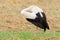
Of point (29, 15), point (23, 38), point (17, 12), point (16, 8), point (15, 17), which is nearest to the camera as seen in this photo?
point (23, 38)

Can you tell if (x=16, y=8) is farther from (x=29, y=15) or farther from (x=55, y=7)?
(x=29, y=15)

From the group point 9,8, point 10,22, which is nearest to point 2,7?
point 9,8

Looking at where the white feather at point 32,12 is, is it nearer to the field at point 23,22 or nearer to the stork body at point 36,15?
the stork body at point 36,15

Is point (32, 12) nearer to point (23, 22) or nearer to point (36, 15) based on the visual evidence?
point (36, 15)

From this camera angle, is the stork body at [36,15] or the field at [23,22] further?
the stork body at [36,15]

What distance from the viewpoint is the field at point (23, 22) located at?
908 centimetres

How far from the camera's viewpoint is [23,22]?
1262cm

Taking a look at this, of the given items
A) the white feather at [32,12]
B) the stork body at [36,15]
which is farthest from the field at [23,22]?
the white feather at [32,12]

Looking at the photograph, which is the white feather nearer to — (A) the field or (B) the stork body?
(B) the stork body

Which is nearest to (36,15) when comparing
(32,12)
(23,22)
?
(32,12)

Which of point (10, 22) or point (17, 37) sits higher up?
point (10, 22)

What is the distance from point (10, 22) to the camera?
12.6 metres

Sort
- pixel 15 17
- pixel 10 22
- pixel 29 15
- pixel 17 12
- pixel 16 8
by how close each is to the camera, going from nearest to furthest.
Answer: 1. pixel 29 15
2. pixel 10 22
3. pixel 15 17
4. pixel 17 12
5. pixel 16 8

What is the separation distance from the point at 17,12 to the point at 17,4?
2694 mm
